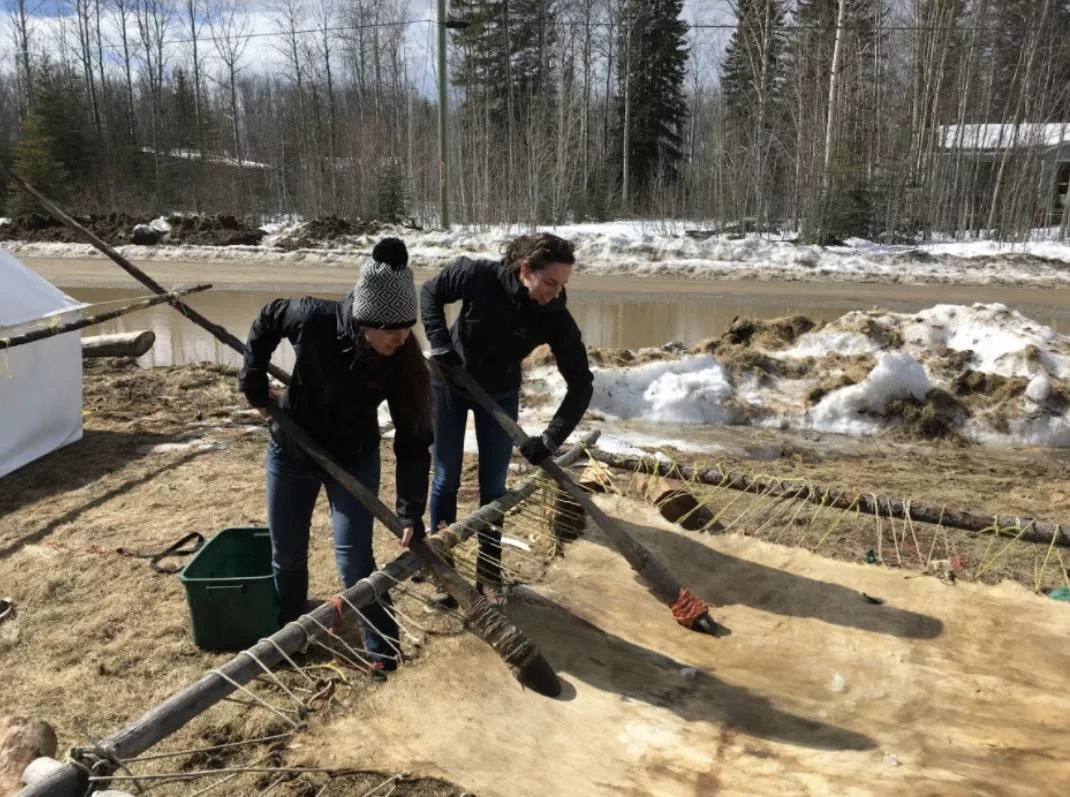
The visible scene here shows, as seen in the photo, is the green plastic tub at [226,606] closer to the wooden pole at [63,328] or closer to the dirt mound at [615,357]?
the wooden pole at [63,328]

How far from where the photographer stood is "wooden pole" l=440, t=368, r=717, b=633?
126 inches

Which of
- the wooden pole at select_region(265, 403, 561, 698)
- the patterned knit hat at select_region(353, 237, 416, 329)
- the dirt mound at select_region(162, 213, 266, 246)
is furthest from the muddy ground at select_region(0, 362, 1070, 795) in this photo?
the dirt mound at select_region(162, 213, 266, 246)

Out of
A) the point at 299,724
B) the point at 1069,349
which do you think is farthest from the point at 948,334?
the point at 299,724

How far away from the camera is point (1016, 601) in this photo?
347 centimetres

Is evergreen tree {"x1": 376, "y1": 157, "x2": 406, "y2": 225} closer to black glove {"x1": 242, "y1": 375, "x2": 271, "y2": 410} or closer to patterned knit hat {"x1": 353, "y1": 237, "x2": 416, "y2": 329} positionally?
black glove {"x1": 242, "y1": 375, "x2": 271, "y2": 410}

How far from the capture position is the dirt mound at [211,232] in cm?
1919

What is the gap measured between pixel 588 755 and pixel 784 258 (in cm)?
1474

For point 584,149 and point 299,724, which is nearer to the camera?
point 299,724

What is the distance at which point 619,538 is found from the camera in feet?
11.4

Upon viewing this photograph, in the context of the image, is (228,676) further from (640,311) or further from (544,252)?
(640,311)

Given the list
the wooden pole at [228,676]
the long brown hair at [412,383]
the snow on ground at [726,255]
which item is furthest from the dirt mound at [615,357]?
the snow on ground at [726,255]

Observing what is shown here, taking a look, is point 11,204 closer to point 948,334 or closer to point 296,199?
point 296,199

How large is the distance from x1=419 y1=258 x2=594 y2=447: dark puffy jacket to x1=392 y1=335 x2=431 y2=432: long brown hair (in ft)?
2.18

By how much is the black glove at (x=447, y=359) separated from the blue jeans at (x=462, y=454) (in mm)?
95
